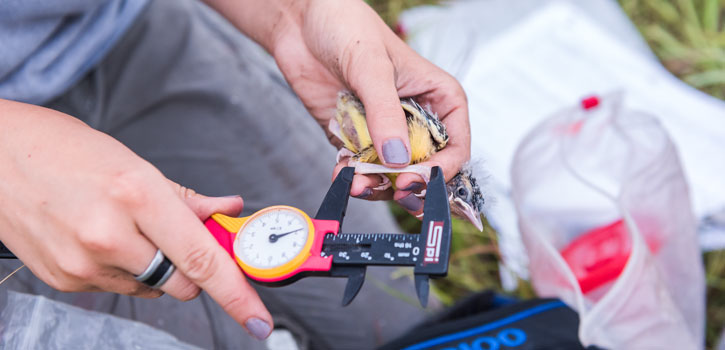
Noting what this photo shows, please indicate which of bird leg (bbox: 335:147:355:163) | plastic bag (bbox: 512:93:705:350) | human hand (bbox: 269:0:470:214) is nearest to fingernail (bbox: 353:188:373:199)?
human hand (bbox: 269:0:470:214)

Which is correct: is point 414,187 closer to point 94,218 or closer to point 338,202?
point 338,202

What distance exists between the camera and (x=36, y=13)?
1.13 metres

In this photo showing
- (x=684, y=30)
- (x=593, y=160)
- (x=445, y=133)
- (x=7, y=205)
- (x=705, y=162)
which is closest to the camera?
(x=7, y=205)

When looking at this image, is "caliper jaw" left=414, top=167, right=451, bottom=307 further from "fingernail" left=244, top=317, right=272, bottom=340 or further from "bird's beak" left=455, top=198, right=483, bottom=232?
"fingernail" left=244, top=317, right=272, bottom=340

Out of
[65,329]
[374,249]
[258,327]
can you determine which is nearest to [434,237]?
[374,249]

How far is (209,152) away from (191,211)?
0.72 m

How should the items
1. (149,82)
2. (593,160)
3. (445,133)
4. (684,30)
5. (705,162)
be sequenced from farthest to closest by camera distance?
(684,30)
(705,162)
(593,160)
(149,82)
(445,133)

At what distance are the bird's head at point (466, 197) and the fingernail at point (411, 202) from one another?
7cm

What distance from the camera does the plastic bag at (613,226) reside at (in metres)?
1.50

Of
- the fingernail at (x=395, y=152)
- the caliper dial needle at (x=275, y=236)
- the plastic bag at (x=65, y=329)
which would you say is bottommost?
the plastic bag at (x=65, y=329)

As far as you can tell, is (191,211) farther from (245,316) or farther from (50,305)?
(50,305)

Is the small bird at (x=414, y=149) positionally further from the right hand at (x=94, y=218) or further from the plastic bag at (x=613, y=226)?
the plastic bag at (x=613, y=226)

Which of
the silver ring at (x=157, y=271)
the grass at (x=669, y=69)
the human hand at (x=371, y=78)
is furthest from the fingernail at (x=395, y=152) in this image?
the grass at (x=669, y=69)

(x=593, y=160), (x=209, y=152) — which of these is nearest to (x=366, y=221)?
(x=209, y=152)
